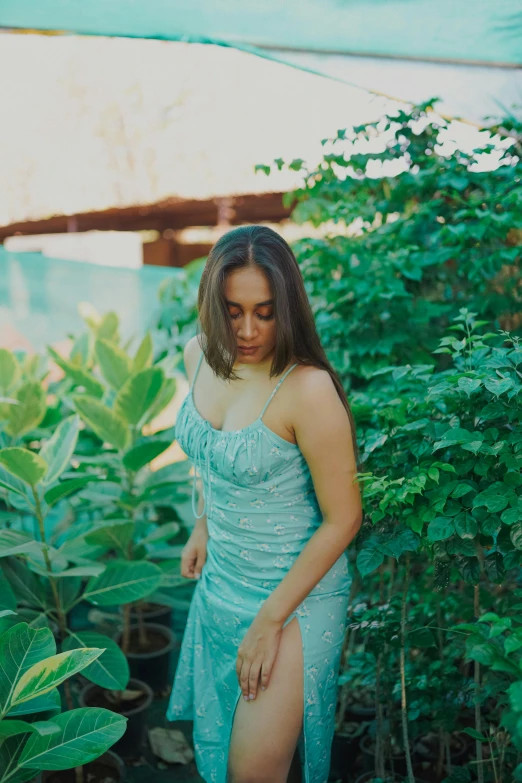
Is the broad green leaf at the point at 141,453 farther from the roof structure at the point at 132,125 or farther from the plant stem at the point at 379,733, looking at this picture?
the roof structure at the point at 132,125

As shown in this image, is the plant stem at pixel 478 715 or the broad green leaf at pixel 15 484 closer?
the plant stem at pixel 478 715

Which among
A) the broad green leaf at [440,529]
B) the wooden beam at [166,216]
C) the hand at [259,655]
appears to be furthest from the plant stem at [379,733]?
the wooden beam at [166,216]

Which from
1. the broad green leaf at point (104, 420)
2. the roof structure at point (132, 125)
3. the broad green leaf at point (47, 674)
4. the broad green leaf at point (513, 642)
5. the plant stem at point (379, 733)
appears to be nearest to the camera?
the broad green leaf at point (513, 642)

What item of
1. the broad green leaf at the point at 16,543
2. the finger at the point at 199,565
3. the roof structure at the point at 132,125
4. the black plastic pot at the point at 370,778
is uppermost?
the roof structure at the point at 132,125

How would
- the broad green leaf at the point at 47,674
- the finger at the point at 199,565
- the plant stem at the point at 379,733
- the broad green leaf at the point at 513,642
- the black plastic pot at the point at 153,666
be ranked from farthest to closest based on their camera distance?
1. the black plastic pot at the point at 153,666
2. the finger at the point at 199,565
3. the plant stem at the point at 379,733
4. the broad green leaf at the point at 47,674
5. the broad green leaf at the point at 513,642

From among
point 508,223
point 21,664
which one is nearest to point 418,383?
point 508,223

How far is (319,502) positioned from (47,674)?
65 cm

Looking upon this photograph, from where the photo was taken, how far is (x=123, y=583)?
6.94ft

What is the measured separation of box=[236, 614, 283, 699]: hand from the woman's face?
60 cm

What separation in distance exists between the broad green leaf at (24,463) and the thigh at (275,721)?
0.83 metres

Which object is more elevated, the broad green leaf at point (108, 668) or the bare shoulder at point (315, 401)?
the bare shoulder at point (315, 401)

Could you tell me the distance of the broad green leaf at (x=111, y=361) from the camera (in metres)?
2.75

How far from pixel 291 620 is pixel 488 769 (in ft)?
2.44

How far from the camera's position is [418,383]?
181cm
